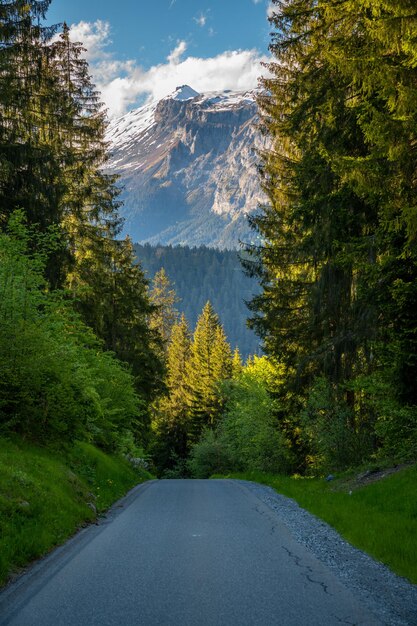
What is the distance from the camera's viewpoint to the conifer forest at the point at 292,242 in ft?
35.9

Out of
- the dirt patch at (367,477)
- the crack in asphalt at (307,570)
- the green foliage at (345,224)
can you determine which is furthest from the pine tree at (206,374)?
the crack in asphalt at (307,570)

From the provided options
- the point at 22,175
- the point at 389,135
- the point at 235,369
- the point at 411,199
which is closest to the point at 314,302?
the point at 411,199

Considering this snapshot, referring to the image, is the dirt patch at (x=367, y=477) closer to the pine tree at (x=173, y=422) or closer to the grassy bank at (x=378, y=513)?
the grassy bank at (x=378, y=513)

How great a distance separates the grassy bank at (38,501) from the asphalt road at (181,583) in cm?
33

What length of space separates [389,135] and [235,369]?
57113mm

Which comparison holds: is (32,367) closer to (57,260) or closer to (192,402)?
(57,260)

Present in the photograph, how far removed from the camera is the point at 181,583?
21.7 ft

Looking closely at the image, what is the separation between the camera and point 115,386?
938 inches

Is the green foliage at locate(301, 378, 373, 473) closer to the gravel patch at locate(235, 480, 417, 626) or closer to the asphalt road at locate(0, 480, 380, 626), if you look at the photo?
the gravel patch at locate(235, 480, 417, 626)

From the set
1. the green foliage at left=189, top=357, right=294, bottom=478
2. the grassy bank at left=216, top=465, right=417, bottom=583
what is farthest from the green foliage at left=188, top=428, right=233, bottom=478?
the grassy bank at left=216, top=465, right=417, bottom=583

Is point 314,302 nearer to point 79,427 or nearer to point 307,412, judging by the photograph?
point 307,412

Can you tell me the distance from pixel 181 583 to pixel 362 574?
7.82ft

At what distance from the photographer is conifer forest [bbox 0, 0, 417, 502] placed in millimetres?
10930

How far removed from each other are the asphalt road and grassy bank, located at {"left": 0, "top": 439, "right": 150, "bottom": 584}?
332 millimetres
